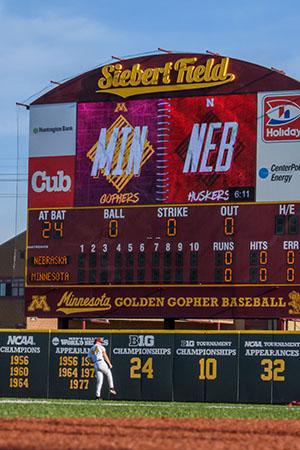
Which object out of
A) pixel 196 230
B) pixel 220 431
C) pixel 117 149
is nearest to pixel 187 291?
pixel 196 230

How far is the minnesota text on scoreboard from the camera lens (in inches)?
1054

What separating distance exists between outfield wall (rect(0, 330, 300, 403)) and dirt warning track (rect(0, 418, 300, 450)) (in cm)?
948

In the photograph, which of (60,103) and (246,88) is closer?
(246,88)

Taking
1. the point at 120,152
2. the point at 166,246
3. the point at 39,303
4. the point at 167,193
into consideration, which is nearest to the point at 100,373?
the point at 39,303

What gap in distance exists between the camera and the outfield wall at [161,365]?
27203mm

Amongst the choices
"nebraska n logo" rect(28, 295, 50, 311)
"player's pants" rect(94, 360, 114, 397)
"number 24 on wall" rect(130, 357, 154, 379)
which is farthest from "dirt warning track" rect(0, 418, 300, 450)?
"nebraska n logo" rect(28, 295, 50, 311)

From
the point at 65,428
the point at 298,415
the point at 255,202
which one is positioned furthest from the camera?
the point at 255,202

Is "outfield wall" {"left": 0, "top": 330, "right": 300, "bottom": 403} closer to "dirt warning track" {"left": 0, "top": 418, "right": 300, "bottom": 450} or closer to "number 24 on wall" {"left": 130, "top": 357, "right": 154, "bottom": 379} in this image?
"number 24 on wall" {"left": 130, "top": 357, "right": 154, "bottom": 379}

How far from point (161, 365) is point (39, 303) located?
3.66m

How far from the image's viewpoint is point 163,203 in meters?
27.5

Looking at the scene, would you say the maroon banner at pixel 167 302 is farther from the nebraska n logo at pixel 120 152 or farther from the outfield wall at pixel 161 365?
the nebraska n logo at pixel 120 152

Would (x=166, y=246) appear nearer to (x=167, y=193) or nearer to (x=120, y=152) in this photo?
(x=167, y=193)

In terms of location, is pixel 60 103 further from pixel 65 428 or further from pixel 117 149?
pixel 65 428

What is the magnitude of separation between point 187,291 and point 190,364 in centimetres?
201
